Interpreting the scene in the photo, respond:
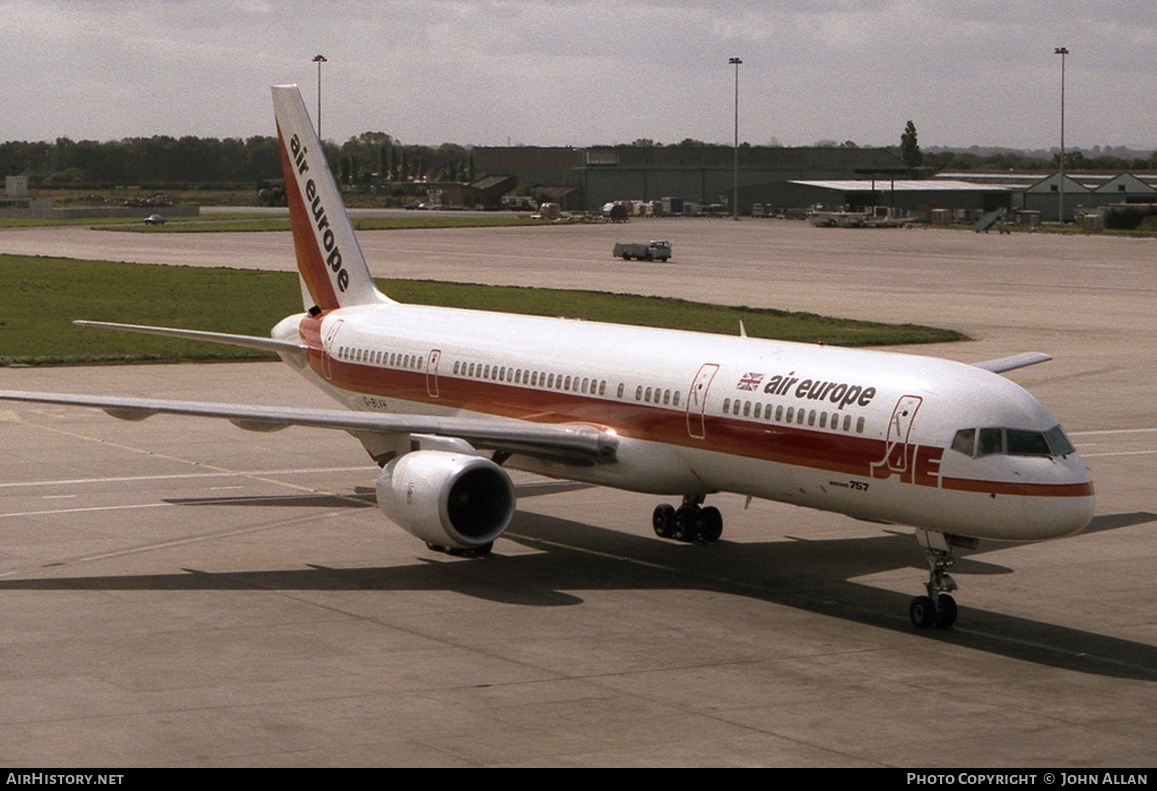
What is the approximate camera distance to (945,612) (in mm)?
25453

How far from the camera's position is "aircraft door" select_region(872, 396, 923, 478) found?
25438mm

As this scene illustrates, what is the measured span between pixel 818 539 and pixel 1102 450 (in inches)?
568

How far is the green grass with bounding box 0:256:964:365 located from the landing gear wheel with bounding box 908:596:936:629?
39.6m

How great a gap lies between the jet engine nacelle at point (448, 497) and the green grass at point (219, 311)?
33.3 meters

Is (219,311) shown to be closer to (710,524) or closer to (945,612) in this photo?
(710,524)

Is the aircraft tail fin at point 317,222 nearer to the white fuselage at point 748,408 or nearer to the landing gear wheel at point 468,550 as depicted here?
the white fuselage at point 748,408

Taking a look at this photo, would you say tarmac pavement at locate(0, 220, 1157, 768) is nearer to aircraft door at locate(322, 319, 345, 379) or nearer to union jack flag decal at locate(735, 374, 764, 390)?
aircraft door at locate(322, 319, 345, 379)

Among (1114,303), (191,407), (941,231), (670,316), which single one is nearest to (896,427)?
(191,407)

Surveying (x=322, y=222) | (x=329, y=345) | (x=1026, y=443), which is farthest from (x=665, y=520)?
(x=322, y=222)

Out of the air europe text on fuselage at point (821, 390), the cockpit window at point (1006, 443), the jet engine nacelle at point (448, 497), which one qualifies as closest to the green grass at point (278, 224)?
the jet engine nacelle at point (448, 497)

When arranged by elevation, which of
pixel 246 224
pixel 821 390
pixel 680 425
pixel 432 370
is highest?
pixel 246 224

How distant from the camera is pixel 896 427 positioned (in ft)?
84.0

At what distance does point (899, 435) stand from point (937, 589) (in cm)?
252

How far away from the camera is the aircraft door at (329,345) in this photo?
124ft
